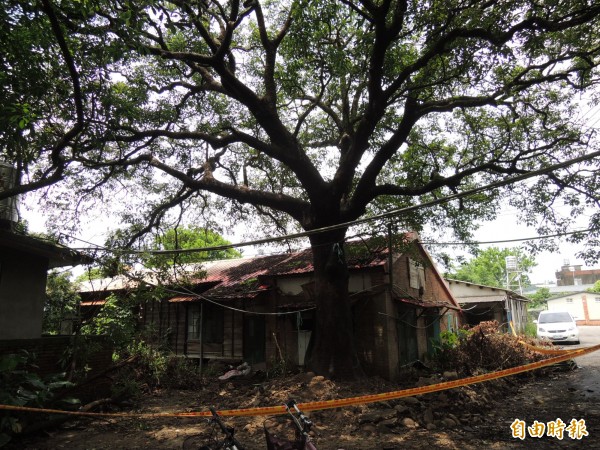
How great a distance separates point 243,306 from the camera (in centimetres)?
1602

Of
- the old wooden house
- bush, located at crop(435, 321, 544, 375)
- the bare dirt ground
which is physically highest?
the old wooden house

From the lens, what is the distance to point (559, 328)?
21.5 m

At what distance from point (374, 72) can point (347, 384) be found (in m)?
7.87

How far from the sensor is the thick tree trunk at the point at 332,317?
36.9 feet

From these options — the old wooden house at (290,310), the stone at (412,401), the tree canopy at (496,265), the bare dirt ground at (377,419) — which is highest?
the tree canopy at (496,265)

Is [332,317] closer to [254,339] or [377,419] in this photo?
[377,419]

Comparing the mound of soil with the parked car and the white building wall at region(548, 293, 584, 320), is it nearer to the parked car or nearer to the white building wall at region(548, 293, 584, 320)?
the parked car

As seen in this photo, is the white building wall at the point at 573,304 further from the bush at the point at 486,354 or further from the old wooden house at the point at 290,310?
the bush at the point at 486,354

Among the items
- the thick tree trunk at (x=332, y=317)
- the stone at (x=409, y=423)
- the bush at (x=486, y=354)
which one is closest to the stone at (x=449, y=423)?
the stone at (x=409, y=423)

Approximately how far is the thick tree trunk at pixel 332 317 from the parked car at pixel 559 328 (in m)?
15.5

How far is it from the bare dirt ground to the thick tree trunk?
583 millimetres

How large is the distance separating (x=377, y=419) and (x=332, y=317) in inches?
142

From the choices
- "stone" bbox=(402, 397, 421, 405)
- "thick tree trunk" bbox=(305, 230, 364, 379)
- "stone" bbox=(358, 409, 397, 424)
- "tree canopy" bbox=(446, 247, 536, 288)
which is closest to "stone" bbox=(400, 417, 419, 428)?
"stone" bbox=(358, 409, 397, 424)

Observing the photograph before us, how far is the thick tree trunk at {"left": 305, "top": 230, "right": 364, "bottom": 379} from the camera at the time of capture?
1125 cm
